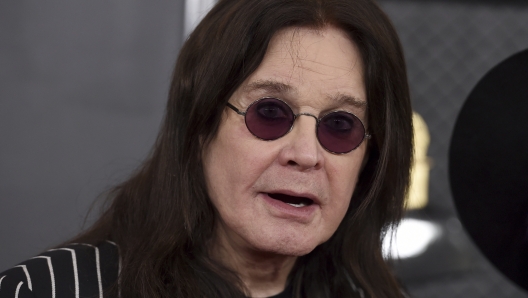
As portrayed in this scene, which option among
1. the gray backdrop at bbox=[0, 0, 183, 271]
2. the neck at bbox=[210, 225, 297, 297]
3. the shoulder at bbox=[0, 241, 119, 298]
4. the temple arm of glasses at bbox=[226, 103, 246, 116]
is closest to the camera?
the shoulder at bbox=[0, 241, 119, 298]

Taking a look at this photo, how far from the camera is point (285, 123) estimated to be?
185 cm

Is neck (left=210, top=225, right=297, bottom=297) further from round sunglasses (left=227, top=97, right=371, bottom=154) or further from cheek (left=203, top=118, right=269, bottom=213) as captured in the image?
round sunglasses (left=227, top=97, right=371, bottom=154)

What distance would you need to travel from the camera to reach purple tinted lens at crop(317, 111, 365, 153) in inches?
74.2

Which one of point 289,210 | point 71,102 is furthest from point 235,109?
point 71,102

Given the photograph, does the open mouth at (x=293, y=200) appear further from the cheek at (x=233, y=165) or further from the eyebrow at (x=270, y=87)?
the eyebrow at (x=270, y=87)

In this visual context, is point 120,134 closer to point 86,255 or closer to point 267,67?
point 86,255

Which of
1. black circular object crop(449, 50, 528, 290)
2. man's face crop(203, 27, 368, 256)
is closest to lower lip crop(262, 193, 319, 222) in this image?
man's face crop(203, 27, 368, 256)

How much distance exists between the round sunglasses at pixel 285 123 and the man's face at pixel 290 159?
0.02m

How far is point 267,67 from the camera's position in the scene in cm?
190

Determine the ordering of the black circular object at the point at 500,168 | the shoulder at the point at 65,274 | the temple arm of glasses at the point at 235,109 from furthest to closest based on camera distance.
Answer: the black circular object at the point at 500,168 < the temple arm of glasses at the point at 235,109 < the shoulder at the point at 65,274

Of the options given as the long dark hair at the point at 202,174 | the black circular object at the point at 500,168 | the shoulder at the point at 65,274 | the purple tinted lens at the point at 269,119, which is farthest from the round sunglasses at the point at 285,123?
the black circular object at the point at 500,168

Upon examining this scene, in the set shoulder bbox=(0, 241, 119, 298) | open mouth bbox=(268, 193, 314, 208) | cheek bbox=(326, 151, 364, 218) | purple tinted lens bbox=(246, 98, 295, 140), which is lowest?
shoulder bbox=(0, 241, 119, 298)

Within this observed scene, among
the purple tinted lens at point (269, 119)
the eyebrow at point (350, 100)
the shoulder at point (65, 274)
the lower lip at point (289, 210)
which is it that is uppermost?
the eyebrow at point (350, 100)

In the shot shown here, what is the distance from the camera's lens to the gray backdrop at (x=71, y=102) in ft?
8.11
